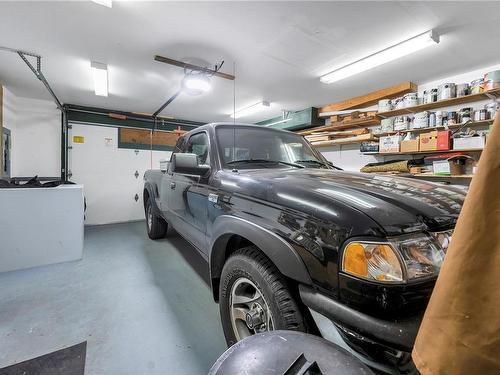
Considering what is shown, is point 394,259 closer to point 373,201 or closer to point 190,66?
point 373,201

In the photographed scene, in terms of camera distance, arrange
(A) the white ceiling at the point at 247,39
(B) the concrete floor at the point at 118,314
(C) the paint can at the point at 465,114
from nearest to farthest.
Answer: (B) the concrete floor at the point at 118,314 → (A) the white ceiling at the point at 247,39 → (C) the paint can at the point at 465,114

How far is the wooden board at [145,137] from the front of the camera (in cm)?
606

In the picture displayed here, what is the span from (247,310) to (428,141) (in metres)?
3.74

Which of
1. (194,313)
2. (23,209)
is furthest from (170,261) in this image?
(23,209)

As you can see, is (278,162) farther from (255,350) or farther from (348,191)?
(255,350)

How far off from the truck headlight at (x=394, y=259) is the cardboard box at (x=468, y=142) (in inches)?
129

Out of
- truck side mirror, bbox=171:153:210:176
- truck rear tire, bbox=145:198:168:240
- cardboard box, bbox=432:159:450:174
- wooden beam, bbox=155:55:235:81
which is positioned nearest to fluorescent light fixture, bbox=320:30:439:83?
wooden beam, bbox=155:55:235:81

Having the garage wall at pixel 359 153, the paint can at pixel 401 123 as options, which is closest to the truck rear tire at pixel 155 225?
the garage wall at pixel 359 153

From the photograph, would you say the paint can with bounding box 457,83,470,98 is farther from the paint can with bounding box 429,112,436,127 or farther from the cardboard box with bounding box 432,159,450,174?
the cardboard box with bounding box 432,159,450,174

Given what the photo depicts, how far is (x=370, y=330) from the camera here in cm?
75

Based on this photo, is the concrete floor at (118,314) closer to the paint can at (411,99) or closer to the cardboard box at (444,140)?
the cardboard box at (444,140)

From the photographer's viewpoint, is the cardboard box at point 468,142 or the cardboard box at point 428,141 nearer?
the cardboard box at point 468,142

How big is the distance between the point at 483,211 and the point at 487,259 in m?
0.08

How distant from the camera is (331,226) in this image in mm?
874
